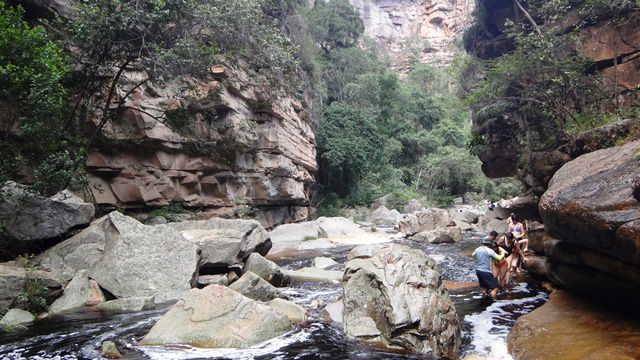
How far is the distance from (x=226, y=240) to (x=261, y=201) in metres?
11.7

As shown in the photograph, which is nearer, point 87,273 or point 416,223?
point 87,273

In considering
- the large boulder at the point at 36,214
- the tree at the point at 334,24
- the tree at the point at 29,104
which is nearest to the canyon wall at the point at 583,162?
the tree at the point at 29,104

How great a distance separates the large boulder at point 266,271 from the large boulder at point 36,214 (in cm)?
452

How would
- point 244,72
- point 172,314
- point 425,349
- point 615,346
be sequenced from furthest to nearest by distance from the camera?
point 244,72
point 172,314
point 425,349
point 615,346

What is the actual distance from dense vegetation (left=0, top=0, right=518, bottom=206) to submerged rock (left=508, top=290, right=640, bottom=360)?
10569 millimetres

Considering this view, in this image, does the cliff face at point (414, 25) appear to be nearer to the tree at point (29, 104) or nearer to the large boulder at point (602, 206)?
the tree at point (29, 104)

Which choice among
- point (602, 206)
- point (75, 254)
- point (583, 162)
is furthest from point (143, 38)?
point (602, 206)

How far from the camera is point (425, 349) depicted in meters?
5.96

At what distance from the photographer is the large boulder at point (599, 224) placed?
5.71 meters

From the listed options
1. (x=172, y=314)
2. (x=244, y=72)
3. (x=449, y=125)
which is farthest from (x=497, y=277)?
(x=449, y=125)

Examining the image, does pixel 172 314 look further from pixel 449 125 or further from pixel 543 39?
Answer: pixel 449 125

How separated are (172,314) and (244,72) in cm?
1648

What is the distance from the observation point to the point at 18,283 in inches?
313

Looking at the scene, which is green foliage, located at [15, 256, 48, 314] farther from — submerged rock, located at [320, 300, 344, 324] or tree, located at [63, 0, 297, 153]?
tree, located at [63, 0, 297, 153]
